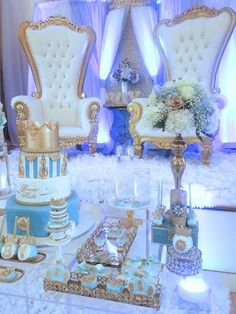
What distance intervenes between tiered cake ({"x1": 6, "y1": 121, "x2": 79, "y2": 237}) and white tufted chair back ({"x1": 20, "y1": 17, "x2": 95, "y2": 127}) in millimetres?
2050

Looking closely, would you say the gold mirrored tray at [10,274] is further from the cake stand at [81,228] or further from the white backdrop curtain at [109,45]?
the white backdrop curtain at [109,45]

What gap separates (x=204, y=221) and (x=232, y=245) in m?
0.20

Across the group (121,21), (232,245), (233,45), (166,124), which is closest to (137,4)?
(121,21)

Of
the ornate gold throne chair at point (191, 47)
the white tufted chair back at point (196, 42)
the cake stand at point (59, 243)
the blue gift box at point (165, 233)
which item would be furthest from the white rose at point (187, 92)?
the white tufted chair back at point (196, 42)

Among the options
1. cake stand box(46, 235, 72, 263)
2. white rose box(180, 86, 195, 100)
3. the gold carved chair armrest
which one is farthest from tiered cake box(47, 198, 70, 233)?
the gold carved chair armrest

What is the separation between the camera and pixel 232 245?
63.9 inches

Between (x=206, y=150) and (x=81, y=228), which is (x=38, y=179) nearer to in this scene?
(x=81, y=228)

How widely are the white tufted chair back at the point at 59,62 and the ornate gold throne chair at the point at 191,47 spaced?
73 cm

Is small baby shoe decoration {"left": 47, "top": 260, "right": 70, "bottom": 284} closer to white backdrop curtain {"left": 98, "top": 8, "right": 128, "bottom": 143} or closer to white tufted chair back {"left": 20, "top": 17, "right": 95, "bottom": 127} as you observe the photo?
white tufted chair back {"left": 20, "top": 17, "right": 95, "bottom": 127}

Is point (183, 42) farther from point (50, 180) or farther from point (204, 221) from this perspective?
point (50, 180)

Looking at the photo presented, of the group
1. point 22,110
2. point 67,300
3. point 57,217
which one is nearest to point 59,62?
point 22,110

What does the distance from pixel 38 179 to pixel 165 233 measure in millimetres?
594

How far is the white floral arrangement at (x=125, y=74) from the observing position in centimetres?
381

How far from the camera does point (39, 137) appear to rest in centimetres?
139
